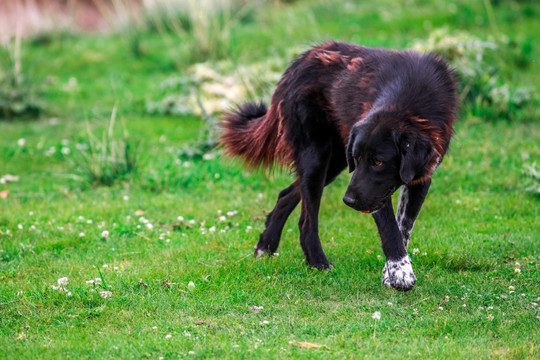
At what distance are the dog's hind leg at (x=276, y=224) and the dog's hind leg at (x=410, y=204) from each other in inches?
34.8

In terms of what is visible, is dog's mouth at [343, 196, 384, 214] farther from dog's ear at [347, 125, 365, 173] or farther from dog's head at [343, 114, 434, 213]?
dog's ear at [347, 125, 365, 173]

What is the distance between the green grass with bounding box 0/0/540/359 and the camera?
4.16 m

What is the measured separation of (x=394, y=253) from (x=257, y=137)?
1732 mm

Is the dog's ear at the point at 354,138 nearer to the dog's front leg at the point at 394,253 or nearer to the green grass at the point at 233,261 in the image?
the dog's front leg at the point at 394,253

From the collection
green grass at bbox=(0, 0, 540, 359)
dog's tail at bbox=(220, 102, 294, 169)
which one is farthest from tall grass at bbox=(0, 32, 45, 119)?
dog's tail at bbox=(220, 102, 294, 169)

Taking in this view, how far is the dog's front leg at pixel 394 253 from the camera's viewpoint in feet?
15.2

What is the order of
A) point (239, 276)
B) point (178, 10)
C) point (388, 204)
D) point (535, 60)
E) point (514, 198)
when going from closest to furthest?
point (388, 204) < point (239, 276) < point (514, 198) < point (535, 60) < point (178, 10)

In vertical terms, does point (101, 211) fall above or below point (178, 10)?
below

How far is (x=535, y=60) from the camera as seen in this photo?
10320mm

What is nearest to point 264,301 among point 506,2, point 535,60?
point 535,60

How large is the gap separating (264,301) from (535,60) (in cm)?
757

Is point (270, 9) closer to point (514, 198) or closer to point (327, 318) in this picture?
point (514, 198)

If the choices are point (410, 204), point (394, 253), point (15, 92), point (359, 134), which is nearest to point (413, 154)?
point (359, 134)

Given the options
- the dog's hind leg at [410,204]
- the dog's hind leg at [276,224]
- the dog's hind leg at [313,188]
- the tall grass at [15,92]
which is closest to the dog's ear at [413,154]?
the dog's hind leg at [410,204]
